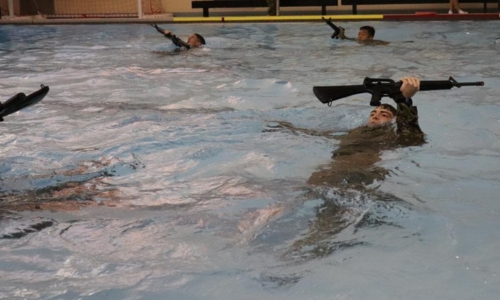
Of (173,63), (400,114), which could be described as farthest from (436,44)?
(400,114)

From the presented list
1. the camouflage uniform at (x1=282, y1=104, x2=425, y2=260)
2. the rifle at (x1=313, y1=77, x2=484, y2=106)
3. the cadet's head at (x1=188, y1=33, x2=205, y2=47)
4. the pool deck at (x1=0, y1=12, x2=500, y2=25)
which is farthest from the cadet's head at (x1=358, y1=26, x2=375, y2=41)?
the rifle at (x1=313, y1=77, x2=484, y2=106)

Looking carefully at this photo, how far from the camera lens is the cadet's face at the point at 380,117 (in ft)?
21.3

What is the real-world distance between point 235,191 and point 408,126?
1.82 metres

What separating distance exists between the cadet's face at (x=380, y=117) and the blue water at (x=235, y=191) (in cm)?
43

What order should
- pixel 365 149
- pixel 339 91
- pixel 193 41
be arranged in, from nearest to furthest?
pixel 339 91 → pixel 365 149 → pixel 193 41

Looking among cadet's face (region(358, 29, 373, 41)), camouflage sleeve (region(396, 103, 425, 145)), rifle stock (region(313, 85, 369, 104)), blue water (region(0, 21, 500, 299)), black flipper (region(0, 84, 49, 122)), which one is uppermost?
black flipper (region(0, 84, 49, 122))

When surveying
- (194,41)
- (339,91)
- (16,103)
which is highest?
(16,103)

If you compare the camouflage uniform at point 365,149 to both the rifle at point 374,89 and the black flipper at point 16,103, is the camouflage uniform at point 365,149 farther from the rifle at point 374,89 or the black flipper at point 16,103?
the black flipper at point 16,103

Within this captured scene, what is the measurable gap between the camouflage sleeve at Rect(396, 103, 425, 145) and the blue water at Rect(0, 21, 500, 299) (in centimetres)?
11

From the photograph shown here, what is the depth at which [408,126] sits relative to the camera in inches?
242

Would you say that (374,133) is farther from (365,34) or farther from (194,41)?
(194,41)

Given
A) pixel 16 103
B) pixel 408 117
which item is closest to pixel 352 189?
pixel 408 117

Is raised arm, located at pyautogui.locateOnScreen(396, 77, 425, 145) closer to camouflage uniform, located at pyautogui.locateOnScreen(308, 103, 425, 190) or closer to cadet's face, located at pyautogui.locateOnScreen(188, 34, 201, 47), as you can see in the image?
camouflage uniform, located at pyautogui.locateOnScreen(308, 103, 425, 190)

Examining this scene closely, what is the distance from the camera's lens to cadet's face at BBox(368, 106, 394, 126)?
6492mm
